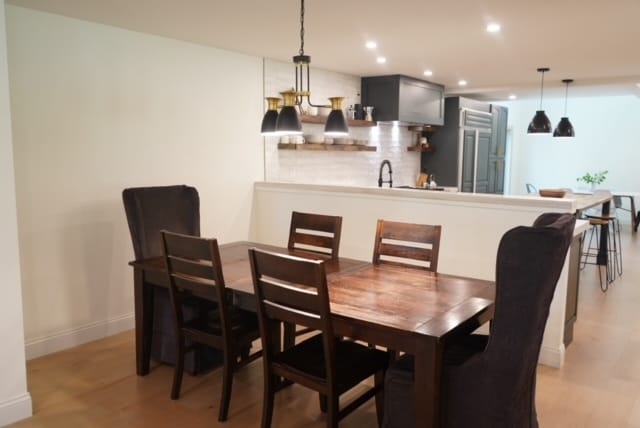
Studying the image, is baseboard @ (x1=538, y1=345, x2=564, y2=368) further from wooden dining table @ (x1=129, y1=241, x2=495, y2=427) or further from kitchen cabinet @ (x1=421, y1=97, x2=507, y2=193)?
kitchen cabinet @ (x1=421, y1=97, x2=507, y2=193)

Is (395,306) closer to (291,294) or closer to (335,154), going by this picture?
(291,294)

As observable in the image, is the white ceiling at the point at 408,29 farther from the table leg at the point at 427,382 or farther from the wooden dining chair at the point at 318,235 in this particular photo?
the table leg at the point at 427,382

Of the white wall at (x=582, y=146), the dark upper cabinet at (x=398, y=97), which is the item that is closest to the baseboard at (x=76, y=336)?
the dark upper cabinet at (x=398, y=97)

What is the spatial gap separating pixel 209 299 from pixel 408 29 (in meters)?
2.36

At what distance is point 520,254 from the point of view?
1796 mm

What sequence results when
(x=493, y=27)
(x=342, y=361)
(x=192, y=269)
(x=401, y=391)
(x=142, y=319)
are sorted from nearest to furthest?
(x=401, y=391) < (x=342, y=361) < (x=192, y=269) < (x=142, y=319) < (x=493, y=27)

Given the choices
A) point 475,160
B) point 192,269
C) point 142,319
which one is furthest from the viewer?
point 475,160

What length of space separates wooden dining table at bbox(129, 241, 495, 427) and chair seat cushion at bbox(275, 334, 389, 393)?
23 centimetres

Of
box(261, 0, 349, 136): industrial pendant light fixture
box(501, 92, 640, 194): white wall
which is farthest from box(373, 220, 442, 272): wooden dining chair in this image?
box(501, 92, 640, 194): white wall

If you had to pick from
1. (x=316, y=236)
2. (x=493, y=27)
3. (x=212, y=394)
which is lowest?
(x=212, y=394)

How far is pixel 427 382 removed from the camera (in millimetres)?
1928

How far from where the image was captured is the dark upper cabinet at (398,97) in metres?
5.83

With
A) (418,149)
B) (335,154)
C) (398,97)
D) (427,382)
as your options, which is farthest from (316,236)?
(418,149)

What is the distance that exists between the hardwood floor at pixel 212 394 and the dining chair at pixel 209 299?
0.18 meters
